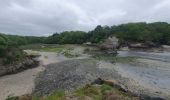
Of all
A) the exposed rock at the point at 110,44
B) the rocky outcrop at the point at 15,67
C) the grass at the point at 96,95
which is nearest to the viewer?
the grass at the point at 96,95

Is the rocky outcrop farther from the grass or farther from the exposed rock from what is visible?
the exposed rock

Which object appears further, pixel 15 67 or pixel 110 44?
pixel 110 44

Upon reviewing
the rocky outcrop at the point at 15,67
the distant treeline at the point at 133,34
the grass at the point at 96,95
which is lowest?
the rocky outcrop at the point at 15,67

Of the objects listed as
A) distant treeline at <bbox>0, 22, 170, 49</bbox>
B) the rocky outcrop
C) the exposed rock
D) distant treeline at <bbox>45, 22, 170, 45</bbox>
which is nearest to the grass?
the rocky outcrop

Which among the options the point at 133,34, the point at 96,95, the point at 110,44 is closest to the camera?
the point at 96,95

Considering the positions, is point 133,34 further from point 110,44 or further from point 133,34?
point 110,44

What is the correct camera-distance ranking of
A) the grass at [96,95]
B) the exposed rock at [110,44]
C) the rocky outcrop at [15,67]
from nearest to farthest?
the grass at [96,95], the rocky outcrop at [15,67], the exposed rock at [110,44]

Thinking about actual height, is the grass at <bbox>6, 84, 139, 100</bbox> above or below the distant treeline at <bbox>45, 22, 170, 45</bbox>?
below

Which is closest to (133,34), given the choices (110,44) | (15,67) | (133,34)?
(133,34)

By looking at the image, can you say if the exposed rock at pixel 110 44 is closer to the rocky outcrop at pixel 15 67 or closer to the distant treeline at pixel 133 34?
the distant treeline at pixel 133 34

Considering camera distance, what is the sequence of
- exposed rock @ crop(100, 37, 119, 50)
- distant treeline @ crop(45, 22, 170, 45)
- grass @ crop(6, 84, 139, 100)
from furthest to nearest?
1. distant treeline @ crop(45, 22, 170, 45)
2. exposed rock @ crop(100, 37, 119, 50)
3. grass @ crop(6, 84, 139, 100)

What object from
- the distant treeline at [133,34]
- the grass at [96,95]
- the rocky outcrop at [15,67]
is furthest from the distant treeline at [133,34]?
the grass at [96,95]

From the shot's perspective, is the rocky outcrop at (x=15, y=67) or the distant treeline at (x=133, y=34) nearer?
the rocky outcrop at (x=15, y=67)

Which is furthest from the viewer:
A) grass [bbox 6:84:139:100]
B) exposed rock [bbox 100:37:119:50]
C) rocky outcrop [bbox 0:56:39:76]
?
exposed rock [bbox 100:37:119:50]
